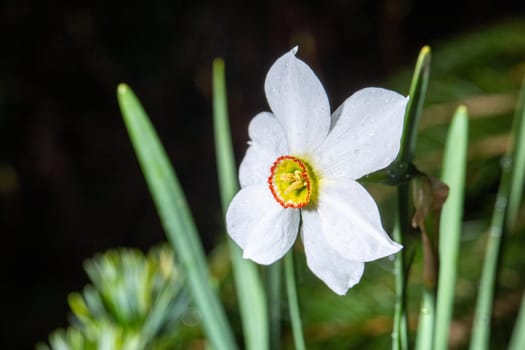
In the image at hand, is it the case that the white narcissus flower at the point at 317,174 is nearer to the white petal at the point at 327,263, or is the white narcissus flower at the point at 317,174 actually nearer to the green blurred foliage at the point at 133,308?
the white petal at the point at 327,263

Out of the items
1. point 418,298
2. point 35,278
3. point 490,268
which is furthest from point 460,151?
point 35,278

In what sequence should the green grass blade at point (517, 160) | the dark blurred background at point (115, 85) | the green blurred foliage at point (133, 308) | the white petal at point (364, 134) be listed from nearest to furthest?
the white petal at point (364, 134) < the green grass blade at point (517, 160) < the green blurred foliage at point (133, 308) < the dark blurred background at point (115, 85)

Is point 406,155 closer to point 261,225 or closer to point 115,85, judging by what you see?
point 261,225

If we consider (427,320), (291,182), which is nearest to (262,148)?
(291,182)

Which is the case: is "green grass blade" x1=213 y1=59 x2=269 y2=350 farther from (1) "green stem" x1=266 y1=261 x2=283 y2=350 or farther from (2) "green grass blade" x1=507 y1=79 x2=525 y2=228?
(2) "green grass blade" x1=507 y1=79 x2=525 y2=228

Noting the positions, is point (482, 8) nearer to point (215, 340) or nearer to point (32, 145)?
point (32, 145)

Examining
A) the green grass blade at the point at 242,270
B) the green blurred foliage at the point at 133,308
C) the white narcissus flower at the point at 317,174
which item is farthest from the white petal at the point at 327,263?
the green blurred foliage at the point at 133,308
